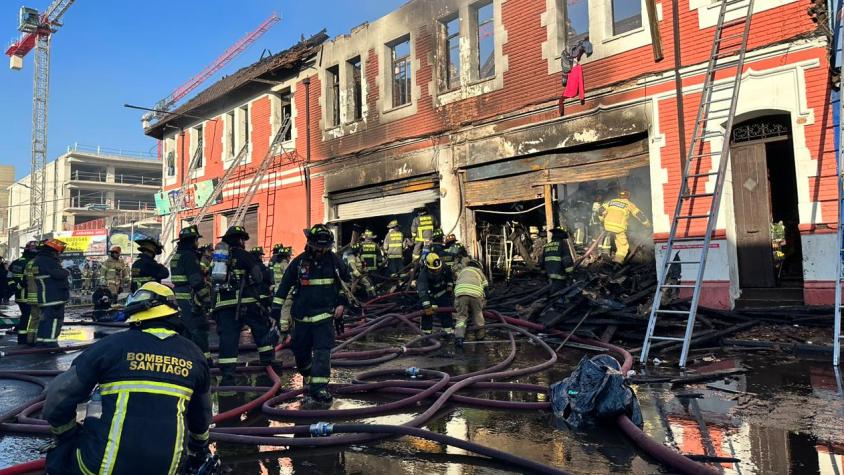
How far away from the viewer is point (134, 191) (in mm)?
58562

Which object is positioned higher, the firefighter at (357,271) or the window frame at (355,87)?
the window frame at (355,87)

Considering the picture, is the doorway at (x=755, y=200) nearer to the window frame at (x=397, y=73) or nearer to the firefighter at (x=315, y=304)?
the firefighter at (x=315, y=304)

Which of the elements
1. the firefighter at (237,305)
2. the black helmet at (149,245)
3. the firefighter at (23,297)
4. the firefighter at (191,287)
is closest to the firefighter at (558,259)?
the firefighter at (237,305)

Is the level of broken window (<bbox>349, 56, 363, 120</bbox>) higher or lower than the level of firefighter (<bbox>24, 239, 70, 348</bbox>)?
higher

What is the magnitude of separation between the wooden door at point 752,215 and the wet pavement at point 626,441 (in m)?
3.49

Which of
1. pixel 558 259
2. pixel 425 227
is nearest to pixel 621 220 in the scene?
pixel 558 259

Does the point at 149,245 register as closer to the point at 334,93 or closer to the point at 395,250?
the point at 395,250

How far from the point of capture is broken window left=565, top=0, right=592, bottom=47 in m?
11.2

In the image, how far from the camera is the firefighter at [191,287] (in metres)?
6.72

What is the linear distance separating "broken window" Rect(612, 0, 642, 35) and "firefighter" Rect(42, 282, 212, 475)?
10.6 metres

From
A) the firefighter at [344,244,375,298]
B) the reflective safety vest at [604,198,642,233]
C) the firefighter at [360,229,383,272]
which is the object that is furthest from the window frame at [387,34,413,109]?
the reflective safety vest at [604,198,642,233]

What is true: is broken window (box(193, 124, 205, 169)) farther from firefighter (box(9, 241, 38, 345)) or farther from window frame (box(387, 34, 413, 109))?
firefighter (box(9, 241, 38, 345))

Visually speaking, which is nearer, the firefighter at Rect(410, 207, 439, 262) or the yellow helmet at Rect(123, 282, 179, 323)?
the yellow helmet at Rect(123, 282, 179, 323)

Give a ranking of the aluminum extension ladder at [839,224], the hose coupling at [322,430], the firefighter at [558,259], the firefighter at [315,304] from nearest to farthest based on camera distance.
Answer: the hose coupling at [322,430], the firefighter at [315,304], the aluminum extension ladder at [839,224], the firefighter at [558,259]
